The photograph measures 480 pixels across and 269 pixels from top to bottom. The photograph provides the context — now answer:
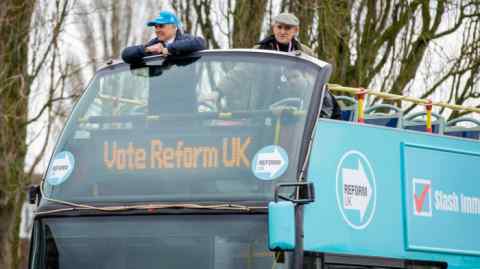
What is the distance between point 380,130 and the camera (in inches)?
458

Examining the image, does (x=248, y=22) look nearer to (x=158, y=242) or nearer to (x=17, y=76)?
(x=17, y=76)

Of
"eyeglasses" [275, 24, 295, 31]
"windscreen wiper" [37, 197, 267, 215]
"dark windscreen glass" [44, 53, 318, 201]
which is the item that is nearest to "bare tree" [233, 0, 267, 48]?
"eyeglasses" [275, 24, 295, 31]

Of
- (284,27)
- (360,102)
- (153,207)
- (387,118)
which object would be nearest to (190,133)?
(153,207)

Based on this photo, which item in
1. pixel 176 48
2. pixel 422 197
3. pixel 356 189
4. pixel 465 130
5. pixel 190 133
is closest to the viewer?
pixel 190 133

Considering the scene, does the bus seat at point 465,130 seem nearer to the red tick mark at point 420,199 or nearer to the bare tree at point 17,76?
the red tick mark at point 420,199

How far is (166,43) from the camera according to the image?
39.0ft

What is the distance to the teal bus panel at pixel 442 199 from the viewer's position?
38.7ft

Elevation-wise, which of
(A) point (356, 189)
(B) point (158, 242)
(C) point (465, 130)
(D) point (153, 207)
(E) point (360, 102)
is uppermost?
(E) point (360, 102)

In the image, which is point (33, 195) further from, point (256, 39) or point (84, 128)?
point (256, 39)

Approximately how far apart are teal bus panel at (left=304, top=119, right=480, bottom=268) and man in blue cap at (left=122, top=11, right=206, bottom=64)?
1.26 m

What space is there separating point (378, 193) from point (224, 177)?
1.39 metres

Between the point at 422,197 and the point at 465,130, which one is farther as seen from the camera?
the point at 465,130

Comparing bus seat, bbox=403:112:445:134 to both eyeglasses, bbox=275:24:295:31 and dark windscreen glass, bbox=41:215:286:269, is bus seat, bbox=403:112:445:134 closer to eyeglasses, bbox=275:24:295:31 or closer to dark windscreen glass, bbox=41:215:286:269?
eyeglasses, bbox=275:24:295:31

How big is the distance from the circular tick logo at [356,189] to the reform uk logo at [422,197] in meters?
0.57
